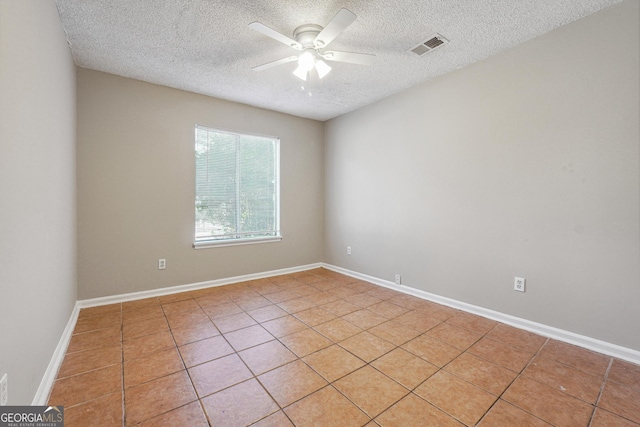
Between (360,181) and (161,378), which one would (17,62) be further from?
(360,181)

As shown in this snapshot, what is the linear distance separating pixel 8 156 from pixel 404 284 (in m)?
3.62

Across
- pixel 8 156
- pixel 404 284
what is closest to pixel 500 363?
pixel 404 284

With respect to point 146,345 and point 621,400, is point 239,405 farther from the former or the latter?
point 621,400

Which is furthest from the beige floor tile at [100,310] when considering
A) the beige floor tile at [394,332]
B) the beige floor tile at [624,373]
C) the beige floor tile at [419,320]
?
the beige floor tile at [624,373]

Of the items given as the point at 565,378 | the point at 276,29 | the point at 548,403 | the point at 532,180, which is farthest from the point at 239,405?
the point at 532,180

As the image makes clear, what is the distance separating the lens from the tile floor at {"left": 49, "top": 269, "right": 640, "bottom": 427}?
1504mm

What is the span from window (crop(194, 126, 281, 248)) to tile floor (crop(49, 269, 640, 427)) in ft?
4.20

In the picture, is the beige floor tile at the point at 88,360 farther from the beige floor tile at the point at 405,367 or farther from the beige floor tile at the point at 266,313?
the beige floor tile at the point at 405,367

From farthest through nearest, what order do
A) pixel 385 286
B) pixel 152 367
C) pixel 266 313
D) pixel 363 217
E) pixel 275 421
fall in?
pixel 363 217, pixel 385 286, pixel 266 313, pixel 152 367, pixel 275 421

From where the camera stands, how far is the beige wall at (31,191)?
1.20 meters

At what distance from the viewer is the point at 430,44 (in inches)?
97.5

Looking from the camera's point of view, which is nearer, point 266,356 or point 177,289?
point 266,356

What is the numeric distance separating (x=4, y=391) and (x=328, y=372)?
1.59 m

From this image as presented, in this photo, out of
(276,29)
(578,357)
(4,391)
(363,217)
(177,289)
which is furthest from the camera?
(363,217)
